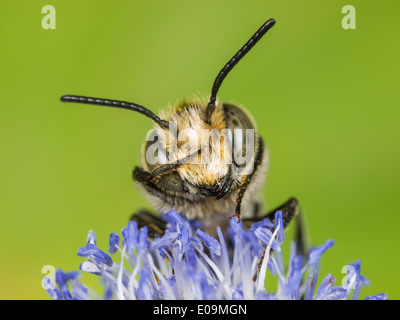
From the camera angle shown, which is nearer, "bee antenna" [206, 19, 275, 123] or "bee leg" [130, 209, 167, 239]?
"bee antenna" [206, 19, 275, 123]

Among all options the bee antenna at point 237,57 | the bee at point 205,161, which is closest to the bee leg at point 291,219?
the bee at point 205,161

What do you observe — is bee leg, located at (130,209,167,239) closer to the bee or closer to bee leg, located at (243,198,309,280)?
the bee

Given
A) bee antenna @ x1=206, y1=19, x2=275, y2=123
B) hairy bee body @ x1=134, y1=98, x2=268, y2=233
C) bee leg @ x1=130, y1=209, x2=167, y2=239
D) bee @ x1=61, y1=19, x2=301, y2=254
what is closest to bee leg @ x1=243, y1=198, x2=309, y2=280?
bee @ x1=61, y1=19, x2=301, y2=254

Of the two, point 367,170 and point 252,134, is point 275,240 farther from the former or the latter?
point 367,170

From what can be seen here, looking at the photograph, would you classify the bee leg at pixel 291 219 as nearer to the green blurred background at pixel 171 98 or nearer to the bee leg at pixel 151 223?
the bee leg at pixel 151 223

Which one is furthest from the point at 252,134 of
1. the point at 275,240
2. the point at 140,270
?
the point at 140,270

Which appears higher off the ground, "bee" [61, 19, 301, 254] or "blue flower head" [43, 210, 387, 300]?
"bee" [61, 19, 301, 254]

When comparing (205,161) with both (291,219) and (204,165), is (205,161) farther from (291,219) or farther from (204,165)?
(291,219)
